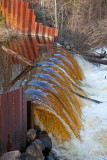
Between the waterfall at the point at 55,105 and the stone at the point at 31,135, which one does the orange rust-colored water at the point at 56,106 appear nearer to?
the waterfall at the point at 55,105

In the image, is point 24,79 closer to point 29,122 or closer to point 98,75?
point 29,122

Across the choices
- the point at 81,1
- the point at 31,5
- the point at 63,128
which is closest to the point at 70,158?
the point at 63,128

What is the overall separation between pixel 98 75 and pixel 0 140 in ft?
31.0

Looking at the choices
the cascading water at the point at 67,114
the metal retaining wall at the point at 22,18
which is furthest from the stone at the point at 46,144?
the metal retaining wall at the point at 22,18

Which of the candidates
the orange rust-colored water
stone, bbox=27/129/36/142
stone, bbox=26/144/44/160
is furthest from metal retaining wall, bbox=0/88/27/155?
the orange rust-colored water

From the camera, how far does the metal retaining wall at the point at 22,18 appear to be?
835 inches

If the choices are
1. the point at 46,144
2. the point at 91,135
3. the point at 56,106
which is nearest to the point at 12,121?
the point at 46,144

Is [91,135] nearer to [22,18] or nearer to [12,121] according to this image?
[12,121]

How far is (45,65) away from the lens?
10289mm

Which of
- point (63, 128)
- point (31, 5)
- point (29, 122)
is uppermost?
point (31, 5)

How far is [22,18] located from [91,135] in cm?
1689

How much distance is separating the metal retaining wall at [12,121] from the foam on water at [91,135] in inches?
51.1

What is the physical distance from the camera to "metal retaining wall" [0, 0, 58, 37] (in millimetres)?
21220

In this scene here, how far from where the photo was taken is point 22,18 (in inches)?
850
